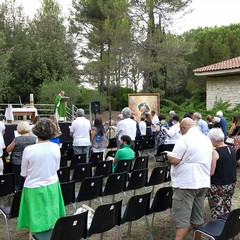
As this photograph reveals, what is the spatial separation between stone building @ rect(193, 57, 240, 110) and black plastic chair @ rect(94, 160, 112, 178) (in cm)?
1335

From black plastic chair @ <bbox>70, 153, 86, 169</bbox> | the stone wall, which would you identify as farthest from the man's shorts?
the stone wall

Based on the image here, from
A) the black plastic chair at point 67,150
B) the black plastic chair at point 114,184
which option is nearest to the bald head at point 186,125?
the black plastic chair at point 114,184

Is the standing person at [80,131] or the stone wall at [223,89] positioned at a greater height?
the stone wall at [223,89]

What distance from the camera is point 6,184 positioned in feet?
16.0

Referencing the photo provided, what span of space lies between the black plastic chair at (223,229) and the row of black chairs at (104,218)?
700 millimetres

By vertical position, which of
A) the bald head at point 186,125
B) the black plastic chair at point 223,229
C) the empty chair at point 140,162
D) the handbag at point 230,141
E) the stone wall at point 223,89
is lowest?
the black plastic chair at point 223,229

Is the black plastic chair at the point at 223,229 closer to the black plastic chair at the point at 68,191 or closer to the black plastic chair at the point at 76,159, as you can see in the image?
the black plastic chair at the point at 68,191

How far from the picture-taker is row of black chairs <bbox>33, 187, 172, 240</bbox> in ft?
10.4

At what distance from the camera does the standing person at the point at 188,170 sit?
3.76m

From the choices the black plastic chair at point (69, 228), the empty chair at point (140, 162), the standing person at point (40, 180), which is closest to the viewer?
the black plastic chair at point (69, 228)

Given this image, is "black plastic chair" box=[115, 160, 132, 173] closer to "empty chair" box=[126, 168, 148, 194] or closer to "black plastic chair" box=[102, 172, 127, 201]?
"empty chair" box=[126, 168, 148, 194]

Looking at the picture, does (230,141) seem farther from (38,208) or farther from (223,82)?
(223,82)

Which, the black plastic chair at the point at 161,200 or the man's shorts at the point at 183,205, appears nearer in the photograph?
the man's shorts at the point at 183,205

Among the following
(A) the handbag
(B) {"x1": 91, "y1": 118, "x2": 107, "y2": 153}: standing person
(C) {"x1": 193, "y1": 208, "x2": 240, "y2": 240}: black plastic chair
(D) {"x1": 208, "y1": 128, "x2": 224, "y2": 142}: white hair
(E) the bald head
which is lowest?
(C) {"x1": 193, "y1": 208, "x2": 240, "y2": 240}: black plastic chair
